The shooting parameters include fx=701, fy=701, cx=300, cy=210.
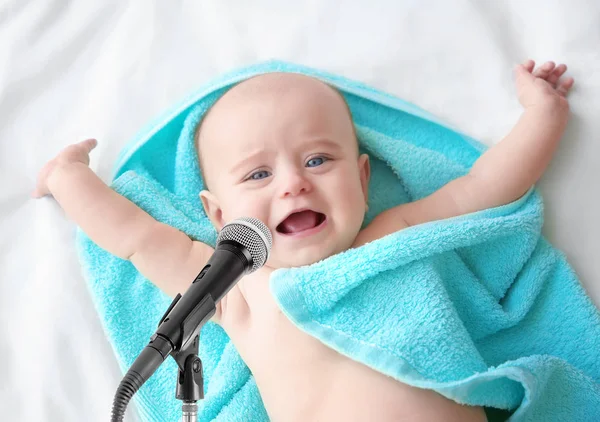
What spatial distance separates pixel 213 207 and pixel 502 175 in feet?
1.80

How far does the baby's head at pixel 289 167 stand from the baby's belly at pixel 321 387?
135mm

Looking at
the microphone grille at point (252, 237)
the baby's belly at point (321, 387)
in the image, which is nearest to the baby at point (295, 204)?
the baby's belly at point (321, 387)

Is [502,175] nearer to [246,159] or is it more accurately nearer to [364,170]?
[364,170]

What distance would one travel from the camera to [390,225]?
1.32m

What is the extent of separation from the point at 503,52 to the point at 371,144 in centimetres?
35

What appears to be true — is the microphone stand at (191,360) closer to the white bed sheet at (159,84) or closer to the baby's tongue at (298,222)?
the baby's tongue at (298,222)

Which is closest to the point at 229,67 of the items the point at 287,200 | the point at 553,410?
the point at 287,200

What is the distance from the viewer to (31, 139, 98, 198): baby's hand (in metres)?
1.43

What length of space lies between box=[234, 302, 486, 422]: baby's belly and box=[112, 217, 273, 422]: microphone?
342mm

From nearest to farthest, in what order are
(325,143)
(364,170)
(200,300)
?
(200,300)
(325,143)
(364,170)

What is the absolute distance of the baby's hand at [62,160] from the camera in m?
1.43

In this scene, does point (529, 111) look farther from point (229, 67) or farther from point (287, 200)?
point (229, 67)

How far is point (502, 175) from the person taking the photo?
4.30ft

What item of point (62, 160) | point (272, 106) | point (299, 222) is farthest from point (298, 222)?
point (62, 160)
